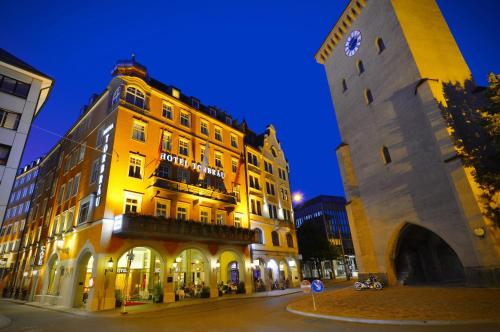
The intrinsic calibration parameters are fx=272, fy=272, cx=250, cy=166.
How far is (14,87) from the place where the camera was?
21.0 meters

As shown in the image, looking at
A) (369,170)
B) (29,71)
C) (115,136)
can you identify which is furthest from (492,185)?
(29,71)

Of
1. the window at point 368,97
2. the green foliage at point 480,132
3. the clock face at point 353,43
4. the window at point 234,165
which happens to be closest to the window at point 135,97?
the window at point 234,165

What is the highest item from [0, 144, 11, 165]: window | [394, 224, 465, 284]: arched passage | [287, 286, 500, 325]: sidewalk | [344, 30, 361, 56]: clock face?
[344, 30, 361, 56]: clock face

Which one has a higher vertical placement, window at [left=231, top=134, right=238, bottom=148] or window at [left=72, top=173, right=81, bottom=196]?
window at [left=231, top=134, right=238, bottom=148]

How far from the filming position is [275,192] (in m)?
40.7

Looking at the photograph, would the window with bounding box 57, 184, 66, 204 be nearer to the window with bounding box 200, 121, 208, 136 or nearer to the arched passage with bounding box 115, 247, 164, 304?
the arched passage with bounding box 115, 247, 164, 304

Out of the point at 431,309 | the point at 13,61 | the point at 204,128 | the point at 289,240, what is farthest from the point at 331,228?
the point at 13,61

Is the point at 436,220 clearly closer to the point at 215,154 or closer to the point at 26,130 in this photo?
the point at 215,154

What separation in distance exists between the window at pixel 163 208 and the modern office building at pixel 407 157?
671 inches

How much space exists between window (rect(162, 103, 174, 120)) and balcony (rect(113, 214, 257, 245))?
12563 mm

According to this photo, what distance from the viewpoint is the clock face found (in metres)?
26.9

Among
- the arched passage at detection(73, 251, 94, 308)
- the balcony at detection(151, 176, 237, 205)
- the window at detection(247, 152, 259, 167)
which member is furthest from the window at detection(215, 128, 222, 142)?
the arched passage at detection(73, 251, 94, 308)

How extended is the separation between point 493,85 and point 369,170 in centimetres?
1034

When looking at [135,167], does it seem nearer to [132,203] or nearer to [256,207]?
[132,203]
